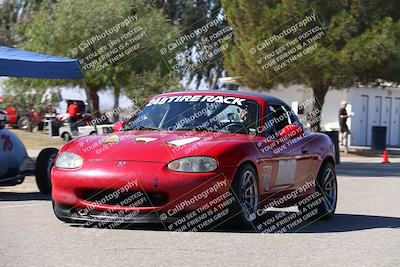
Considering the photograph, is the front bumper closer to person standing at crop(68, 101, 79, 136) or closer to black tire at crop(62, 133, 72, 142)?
person standing at crop(68, 101, 79, 136)

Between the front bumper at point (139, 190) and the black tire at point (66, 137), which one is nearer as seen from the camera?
the front bumper at point (139, 190)

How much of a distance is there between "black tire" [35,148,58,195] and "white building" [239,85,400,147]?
86.7 ft

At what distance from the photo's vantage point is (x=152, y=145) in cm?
835

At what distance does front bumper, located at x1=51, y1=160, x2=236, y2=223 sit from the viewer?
8.01m

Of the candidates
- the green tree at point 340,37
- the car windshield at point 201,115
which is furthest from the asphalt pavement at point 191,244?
the green tree at point 340,37

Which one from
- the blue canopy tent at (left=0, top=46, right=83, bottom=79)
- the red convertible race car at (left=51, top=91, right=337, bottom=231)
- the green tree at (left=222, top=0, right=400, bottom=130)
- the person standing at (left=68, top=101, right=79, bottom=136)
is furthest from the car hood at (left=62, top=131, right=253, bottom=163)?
the green tree at (left=222, top=0, right=400, bottom=130)

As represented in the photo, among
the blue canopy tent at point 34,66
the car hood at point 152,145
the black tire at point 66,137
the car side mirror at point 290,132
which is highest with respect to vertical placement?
the blue canopy tent at point 34,66

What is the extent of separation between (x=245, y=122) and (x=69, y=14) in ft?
87.8

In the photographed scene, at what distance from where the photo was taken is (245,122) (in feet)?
30.7

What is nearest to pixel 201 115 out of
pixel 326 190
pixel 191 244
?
pixel 191 244

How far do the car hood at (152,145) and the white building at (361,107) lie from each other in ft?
97.5

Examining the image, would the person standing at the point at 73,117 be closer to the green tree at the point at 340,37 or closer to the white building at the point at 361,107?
the green tree at the point at 340,37

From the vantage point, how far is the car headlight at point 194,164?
318 inches

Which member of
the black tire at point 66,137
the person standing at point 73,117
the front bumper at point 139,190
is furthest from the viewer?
the black tire at point 66,137
